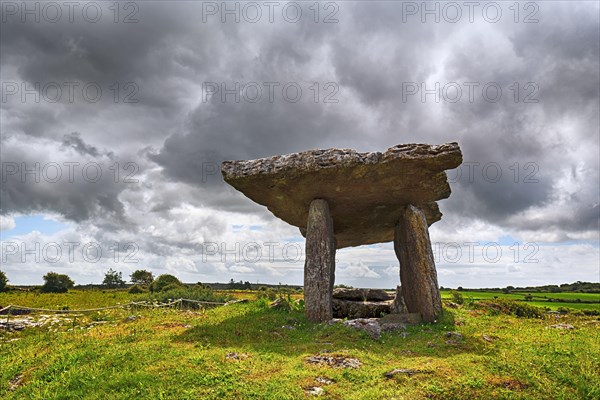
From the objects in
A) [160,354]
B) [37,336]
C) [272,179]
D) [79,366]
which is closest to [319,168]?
[272,179]

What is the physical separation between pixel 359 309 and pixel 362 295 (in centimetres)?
245

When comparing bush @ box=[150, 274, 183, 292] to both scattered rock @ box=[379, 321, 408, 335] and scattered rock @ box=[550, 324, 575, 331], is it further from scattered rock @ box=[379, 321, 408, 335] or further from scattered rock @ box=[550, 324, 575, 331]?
scattered rock @ box=[550, 324, 575, 331]

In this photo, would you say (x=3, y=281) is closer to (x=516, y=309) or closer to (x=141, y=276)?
(x=141, y=276)

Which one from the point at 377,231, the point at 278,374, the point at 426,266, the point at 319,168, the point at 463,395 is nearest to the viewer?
the point at 463,395

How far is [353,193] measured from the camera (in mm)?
17109

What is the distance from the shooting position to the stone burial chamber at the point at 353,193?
49.1 ft

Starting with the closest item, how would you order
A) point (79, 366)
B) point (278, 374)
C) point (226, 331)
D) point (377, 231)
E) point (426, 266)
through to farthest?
point (278, 374) < point (79, 366) < point (226, 331) < point (426, 266) < point (377, 231)

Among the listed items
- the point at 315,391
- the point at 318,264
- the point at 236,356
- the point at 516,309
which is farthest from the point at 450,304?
the point at 315,391

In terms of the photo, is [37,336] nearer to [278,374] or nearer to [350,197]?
[278,374]

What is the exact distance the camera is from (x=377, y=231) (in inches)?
878

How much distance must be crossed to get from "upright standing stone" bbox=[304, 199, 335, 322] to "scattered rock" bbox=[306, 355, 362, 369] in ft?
16.4

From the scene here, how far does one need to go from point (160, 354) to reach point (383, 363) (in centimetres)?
581

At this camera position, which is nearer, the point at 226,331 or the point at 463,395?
the point at 463,395

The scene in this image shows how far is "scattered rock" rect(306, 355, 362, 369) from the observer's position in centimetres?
1013
